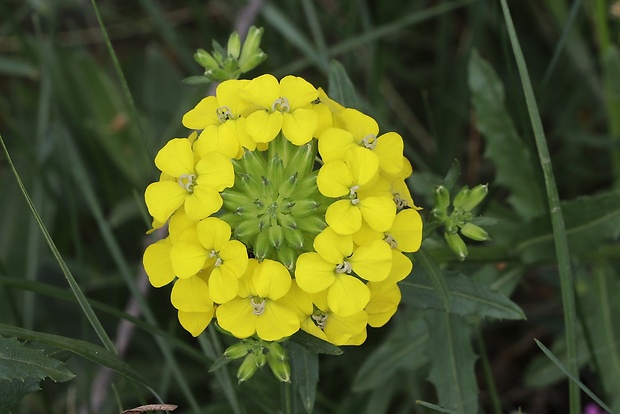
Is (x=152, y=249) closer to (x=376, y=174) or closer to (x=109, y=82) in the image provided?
(x=376, y=174)


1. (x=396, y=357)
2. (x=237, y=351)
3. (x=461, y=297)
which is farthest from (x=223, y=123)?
(x=396, y=357)

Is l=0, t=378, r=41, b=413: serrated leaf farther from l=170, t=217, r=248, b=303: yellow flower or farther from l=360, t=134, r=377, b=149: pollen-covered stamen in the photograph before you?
l=360, t=134, r=377, b=149: pollen-covered stamen

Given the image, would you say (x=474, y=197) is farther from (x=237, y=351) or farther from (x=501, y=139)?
(x=501, y=139)

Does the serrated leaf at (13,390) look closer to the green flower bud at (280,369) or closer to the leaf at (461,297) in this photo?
the green flower bud at (280,369)

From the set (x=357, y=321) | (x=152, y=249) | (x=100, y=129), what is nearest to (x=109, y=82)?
(x=100, y=129)

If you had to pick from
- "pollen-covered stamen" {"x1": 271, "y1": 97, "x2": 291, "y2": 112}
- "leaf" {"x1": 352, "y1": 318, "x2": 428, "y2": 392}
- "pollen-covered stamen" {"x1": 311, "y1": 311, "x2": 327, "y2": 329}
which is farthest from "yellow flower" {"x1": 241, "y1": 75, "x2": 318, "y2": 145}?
"leaf" {"x1": 352, "y1": 318, "x2": 428, "y2": 392}
